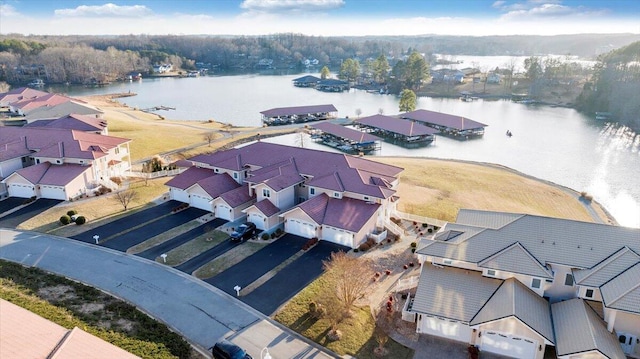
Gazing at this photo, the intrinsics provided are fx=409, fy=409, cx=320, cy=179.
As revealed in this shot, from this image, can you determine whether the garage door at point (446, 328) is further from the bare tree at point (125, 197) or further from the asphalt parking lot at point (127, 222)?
the bare tree at point (125, 197)

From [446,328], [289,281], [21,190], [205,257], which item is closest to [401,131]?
Answer: [205,257]

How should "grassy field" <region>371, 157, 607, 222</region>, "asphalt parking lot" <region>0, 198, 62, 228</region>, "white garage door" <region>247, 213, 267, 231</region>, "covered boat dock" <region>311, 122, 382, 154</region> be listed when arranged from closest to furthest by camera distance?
"white garage door" <region>247, 213, 267, 231</region> → "asphalt parking lot" <region>0, 198, 62, 228</region> → "grassy field" <region>371, 157, 607, 222</region> → "covered boat dock" <region>311, 122, 382, 154</region>

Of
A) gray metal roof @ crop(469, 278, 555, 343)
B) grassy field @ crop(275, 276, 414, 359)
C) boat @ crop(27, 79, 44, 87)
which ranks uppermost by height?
boat @ crop(27, 79, 44, 87)

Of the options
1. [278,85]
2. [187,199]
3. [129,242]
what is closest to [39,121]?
[187,199]

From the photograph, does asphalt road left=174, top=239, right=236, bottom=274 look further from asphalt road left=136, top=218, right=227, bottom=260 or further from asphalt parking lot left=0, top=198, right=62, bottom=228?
asphalt parking lot left=0, top=198, right=62, bottom=228

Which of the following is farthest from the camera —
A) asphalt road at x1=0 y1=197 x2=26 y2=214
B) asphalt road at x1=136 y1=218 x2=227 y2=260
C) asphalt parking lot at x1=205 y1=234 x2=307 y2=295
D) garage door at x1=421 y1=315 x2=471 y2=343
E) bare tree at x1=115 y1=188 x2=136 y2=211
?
bare tree at x1=115 y1=188 x2=136 y2=211

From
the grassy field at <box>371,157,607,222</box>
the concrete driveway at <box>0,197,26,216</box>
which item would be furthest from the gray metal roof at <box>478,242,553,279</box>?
the concrete driveway at <box>0,197,26,216</box>

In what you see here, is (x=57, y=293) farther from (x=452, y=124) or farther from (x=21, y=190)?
(x=452, y=124)
